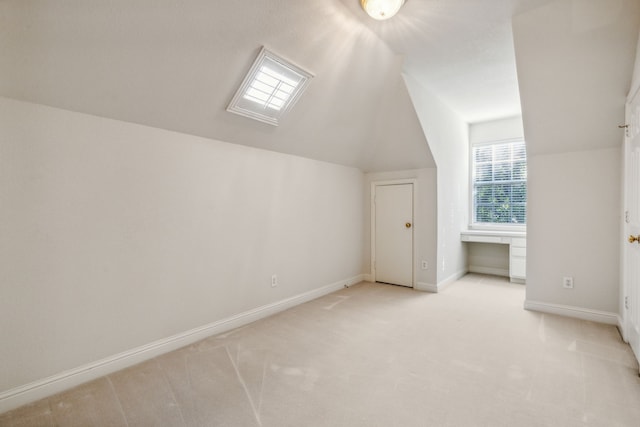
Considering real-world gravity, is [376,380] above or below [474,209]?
below

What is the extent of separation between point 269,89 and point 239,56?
0.43 metres

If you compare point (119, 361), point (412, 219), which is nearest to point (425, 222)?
point (412, 219)

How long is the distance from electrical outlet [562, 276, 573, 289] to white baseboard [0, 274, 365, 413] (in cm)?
304

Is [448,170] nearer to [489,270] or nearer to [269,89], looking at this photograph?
[489,270]

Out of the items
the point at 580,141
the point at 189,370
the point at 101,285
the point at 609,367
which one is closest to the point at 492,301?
the point at 609,367

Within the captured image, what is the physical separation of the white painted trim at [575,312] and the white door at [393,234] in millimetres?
1471

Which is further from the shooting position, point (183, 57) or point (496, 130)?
point (496, 130)

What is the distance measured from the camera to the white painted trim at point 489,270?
4967mm

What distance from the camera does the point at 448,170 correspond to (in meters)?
4.42

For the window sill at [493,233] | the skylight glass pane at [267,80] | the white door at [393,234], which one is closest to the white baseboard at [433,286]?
the white door at [393,234]

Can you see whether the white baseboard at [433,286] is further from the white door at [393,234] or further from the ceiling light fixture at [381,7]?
the ceiling light fixture at [381,7]

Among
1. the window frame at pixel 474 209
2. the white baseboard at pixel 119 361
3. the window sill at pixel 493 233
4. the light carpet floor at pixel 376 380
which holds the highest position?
the window frame at pixel 474 209

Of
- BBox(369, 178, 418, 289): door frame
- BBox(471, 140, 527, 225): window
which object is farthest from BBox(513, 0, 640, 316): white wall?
BBox(471, 140, 527, 225): window

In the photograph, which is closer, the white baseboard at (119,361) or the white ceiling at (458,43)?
the white baseboard at (119,361)
